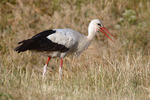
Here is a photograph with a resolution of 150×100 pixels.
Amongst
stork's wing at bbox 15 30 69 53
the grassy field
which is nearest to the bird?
stork's wing at bbox 15 30 69 53

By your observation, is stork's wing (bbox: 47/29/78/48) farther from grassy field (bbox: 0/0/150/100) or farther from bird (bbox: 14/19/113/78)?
grassy field (bbox: 0/0/150/100)

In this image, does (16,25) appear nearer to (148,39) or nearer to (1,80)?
(148,39)

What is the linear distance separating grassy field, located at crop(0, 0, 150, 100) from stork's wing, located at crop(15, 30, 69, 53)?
33cm

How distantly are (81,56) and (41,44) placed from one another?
1173 mm

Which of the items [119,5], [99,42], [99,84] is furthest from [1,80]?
[119,5]

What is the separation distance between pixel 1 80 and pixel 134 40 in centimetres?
462

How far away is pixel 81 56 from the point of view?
7.48 meters

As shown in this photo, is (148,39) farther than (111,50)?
Yes

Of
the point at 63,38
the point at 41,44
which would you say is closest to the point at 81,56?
the point at 63,38

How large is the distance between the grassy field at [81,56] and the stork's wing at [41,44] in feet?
1.07

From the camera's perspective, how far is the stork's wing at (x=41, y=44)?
21.1 feet

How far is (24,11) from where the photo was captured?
32.9ft

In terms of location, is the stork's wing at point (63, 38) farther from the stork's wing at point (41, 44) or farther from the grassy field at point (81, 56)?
the grassy field at point (81, 56)

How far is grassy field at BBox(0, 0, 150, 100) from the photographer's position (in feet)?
16.7
